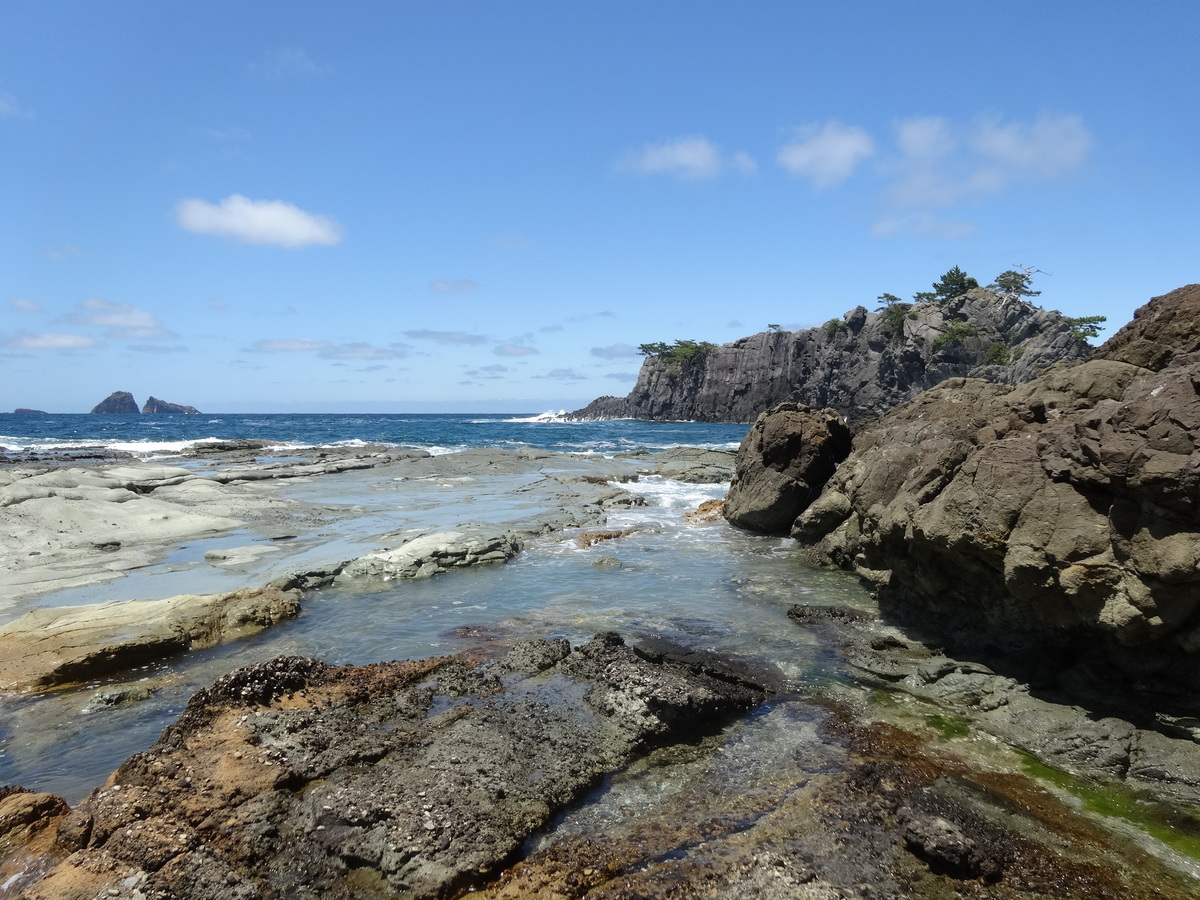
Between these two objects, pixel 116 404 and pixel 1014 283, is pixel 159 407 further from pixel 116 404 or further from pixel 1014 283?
pixel 1014 283

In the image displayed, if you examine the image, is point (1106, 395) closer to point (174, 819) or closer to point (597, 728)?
point (597, 728)

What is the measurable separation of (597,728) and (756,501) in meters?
→ 11.8

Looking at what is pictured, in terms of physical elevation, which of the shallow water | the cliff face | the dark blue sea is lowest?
the shallow water

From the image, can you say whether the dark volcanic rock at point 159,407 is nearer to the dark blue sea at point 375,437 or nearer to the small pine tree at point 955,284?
the dark blue sea at point 375,437

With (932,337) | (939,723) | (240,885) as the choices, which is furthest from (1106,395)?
(932,337)

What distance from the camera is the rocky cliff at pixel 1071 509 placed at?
5.89 m

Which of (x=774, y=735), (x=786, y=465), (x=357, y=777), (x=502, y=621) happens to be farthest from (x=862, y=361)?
(x=357, y=777)

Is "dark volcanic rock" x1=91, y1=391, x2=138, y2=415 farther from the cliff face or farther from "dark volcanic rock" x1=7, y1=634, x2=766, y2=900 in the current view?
"dark volcanic rock" x1=7, y1=634, x2=766, y2=900

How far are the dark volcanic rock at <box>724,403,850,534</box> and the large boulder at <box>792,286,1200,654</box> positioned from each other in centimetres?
522

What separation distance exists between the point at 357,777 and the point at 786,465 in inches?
561

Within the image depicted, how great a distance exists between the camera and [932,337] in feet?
248

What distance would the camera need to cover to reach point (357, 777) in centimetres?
517

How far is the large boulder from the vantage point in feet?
19.3

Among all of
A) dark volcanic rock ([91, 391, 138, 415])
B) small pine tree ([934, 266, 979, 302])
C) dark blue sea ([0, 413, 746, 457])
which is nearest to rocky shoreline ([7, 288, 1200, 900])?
dark blue sea ([0, 413, 746, 457])
